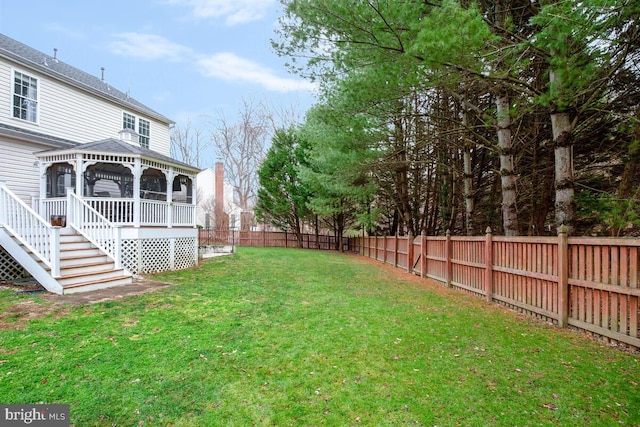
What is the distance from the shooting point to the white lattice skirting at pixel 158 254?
8586 millimetres

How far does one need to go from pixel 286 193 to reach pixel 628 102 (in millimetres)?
19767

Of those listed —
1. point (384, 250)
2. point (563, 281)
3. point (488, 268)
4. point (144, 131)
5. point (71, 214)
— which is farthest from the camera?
point (384, 250)

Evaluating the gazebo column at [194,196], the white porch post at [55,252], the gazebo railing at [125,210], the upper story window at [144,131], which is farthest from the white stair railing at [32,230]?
the upper story window at [144,131]

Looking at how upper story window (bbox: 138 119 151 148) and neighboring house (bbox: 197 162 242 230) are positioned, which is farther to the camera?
neighboring house (bbox: 197 162 242 230)

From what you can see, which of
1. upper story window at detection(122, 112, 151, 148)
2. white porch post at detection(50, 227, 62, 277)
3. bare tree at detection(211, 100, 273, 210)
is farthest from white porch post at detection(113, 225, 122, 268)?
bare tree at detection(211, 100, 273, 210)

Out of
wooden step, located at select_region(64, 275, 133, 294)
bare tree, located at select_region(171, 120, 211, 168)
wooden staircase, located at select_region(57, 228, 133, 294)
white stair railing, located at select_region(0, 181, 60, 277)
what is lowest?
wooden step, located at select_region(64, 275, 133, 294)

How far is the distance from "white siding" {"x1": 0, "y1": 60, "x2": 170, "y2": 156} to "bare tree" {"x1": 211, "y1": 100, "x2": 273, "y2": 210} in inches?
664

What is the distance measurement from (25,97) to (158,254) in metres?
6.78

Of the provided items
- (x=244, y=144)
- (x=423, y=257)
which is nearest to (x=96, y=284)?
(x=423, y=257)

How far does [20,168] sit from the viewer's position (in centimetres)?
948

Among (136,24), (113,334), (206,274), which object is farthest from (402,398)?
(136,24)

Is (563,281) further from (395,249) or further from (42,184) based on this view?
(42,184)

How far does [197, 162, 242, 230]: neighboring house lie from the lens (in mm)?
26589

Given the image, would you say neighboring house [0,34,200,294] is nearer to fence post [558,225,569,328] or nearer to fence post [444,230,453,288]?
fence post [444,230,453,288]
